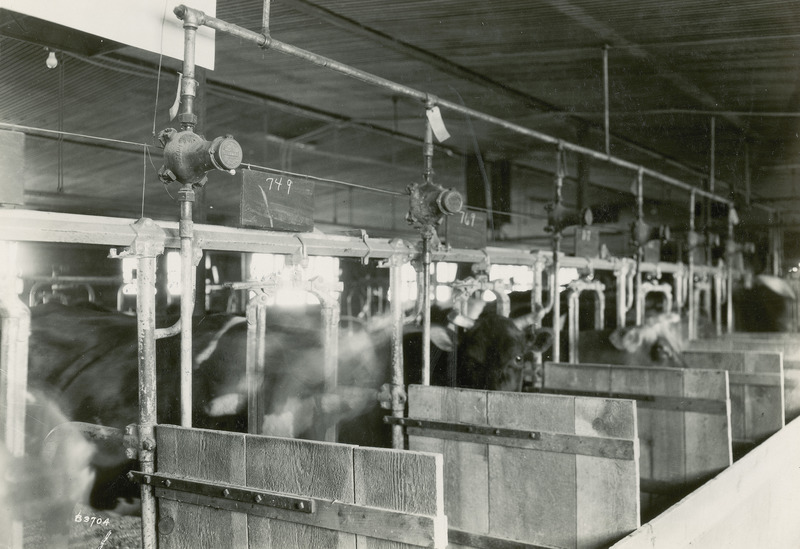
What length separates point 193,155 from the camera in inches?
79.0

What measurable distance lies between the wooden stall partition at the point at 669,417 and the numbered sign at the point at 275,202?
1874 millimetres

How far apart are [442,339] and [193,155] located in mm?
2241

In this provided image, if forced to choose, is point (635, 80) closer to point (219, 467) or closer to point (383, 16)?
point (383, 16)

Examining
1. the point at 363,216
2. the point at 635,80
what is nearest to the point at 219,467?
the point at 635,80

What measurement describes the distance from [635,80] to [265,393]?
13.6 feet

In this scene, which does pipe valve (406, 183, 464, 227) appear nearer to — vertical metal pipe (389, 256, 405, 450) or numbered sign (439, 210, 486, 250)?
vertical metal pipe (389, 256, 405, 450)

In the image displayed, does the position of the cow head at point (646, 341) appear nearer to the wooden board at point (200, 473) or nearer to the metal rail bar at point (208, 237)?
the metal rail bar at point (208, 237)

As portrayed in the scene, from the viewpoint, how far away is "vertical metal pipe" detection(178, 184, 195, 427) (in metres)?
2.07

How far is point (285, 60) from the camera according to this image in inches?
211

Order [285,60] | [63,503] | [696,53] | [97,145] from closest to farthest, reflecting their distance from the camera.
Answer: [63,503], [696,53], [285,60], [97,145]

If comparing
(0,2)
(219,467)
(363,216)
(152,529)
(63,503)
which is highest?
(363,216)

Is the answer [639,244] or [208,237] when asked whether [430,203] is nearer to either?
[208,237]

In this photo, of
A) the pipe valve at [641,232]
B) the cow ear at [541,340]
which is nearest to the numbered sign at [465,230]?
the cow ear at [541,340]

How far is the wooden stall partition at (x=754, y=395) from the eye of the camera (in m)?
4.24
